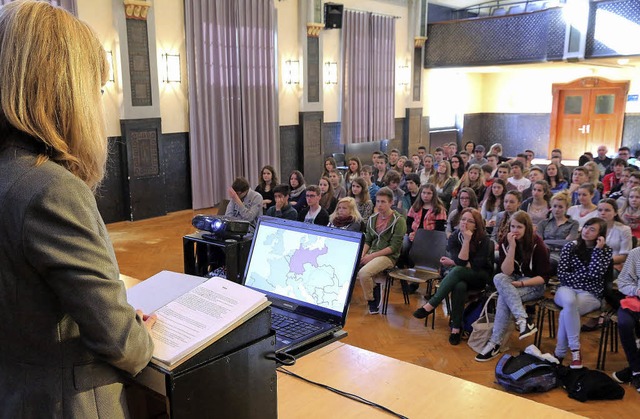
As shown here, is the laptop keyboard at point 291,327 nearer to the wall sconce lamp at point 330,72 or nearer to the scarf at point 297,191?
the scarf at point 297,191

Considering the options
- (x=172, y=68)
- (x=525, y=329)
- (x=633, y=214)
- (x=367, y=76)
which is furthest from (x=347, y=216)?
(x=367, y=76)

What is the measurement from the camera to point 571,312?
3.75m

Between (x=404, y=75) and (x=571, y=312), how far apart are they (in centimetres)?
1003

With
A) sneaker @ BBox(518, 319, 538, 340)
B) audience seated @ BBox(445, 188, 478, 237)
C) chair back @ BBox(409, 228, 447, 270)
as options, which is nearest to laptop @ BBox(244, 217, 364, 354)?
sneaker @ BBox(518, 319, 538, 340)

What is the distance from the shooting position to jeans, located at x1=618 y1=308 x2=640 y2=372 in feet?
11.6

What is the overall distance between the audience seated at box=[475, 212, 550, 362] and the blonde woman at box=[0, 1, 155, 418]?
342 centimetres

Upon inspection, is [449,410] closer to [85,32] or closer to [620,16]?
[85,32]

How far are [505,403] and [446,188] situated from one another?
5.68m

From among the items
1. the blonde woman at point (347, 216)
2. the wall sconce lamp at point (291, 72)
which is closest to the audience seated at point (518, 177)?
the blonde woman at point (347, 216)

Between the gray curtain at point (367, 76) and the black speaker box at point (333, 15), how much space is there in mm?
464

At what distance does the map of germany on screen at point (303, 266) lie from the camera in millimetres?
1779

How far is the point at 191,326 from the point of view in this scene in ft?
3.91

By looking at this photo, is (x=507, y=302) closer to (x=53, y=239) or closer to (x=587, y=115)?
(x=53, y=239)

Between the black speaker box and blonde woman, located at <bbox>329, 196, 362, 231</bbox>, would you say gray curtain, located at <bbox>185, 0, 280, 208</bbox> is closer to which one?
the black speaker box
